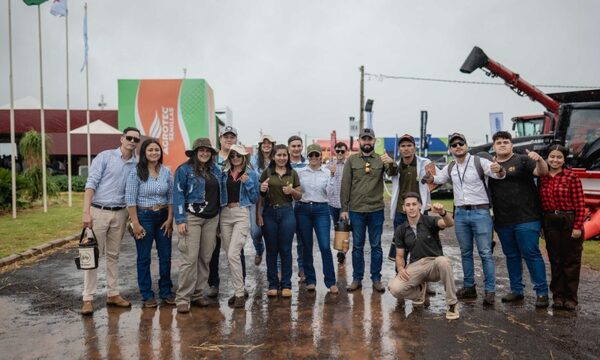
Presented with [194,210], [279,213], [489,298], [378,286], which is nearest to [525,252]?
[489,298]

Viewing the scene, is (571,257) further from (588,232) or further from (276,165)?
(588,232)

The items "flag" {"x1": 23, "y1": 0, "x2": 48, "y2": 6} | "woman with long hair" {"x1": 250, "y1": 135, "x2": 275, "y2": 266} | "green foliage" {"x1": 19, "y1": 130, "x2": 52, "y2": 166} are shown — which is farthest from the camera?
"green foliage" {"x1": 19, "y1": 130, "x2": 52, "y2": 166}

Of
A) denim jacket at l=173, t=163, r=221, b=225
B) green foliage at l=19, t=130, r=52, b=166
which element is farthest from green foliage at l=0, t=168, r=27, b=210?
denim jacket at l=173, t=163, r=221, b=225

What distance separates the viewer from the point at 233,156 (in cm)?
566

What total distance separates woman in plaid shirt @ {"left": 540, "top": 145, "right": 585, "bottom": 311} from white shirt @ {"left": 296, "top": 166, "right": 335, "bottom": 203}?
256 cm

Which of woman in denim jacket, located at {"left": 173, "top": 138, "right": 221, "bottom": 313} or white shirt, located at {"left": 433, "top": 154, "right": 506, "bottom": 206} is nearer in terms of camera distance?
woman in denim jacket, located at {"left": 173, "top": 138, "right": 221, "bottom": 313}

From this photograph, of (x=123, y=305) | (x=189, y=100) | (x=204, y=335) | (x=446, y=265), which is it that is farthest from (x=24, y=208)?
(x=446, y=265)

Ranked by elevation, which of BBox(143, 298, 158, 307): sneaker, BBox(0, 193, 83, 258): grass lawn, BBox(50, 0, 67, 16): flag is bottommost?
BBox(143, 298, 158, 307): sneaker

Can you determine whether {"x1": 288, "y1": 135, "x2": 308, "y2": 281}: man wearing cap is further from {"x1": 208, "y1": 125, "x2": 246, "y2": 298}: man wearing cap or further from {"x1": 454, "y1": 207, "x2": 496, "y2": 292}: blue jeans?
{"x1": 454, "y1": 207, "x2": 496, "y2": 292}: blue jeans

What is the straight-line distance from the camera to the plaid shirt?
535 centimetres

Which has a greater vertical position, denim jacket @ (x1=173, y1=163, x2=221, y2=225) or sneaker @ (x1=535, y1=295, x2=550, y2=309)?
denim jacket @ (x1=173, y1=163, x2=221, y2=225)

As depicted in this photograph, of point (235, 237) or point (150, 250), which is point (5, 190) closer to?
point (150, 250)

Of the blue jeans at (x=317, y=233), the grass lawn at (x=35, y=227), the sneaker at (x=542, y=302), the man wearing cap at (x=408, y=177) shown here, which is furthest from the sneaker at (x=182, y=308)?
the grass lawn at (x=35, y=227)

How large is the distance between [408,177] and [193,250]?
285cm
